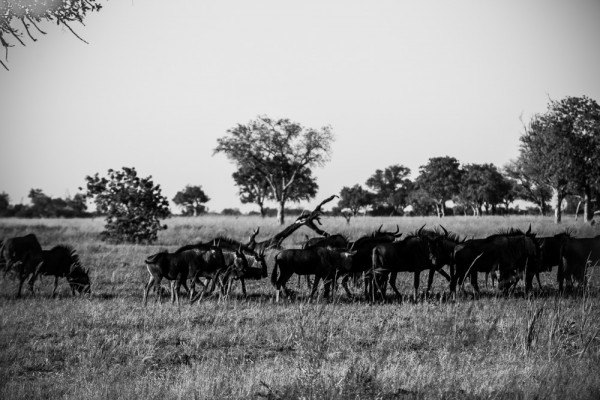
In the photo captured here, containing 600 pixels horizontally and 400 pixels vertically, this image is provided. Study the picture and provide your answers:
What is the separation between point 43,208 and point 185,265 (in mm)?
81987

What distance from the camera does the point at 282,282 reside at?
11.6 meters

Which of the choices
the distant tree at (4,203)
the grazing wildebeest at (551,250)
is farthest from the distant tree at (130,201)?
the distant tree at (4,203)

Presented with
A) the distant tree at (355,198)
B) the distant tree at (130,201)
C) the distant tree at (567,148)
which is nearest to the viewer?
the distant tree at (130,201)

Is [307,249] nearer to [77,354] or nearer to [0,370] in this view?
[77,354]

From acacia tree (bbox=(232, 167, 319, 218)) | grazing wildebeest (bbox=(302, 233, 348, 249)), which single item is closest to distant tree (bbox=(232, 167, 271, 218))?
acacia tree (bbox=(232, 167, 319, 218))

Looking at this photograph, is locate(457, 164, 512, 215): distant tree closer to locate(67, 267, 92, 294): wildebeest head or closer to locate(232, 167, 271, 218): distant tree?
locate(232, 167, 271, 218): distant tree

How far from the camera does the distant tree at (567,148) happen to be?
119ft

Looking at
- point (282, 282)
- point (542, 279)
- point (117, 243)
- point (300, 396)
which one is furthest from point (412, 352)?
point (117, 243)

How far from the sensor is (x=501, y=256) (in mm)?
12211

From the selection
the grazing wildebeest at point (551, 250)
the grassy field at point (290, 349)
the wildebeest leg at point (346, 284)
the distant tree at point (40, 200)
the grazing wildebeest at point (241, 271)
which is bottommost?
the grassy field at point (290, 349)

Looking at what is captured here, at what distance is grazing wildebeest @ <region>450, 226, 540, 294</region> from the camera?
39.7 ft

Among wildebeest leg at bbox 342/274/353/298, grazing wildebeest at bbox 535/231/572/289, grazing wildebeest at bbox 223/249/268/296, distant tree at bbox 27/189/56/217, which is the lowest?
wildebeest leg at bbox 342/274/353/298

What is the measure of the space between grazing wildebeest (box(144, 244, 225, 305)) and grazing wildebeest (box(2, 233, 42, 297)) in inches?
122

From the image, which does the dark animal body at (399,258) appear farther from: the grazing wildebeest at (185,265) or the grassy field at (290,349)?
the grazing wildebeest at (185,265)
